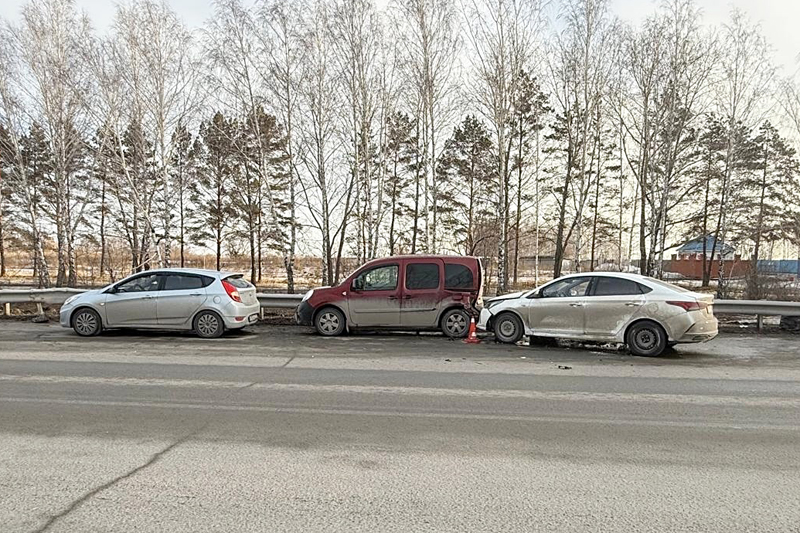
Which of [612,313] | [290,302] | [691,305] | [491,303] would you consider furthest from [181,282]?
[691,305]

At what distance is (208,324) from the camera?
40.5 ft

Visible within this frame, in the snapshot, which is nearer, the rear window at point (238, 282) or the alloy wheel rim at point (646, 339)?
the alloy wheel rim at point (646, 339)

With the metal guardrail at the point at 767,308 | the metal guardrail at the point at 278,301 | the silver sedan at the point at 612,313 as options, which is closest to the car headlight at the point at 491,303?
the silver sedan at the point at 612,313

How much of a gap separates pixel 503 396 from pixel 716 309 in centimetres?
920

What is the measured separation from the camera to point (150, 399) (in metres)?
6.69

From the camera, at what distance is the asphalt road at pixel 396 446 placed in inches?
143

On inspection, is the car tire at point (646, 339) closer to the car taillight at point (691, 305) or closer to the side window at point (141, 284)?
the car taillight at point (691, 305)

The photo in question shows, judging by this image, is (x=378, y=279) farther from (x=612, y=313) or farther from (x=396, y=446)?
(x=396, y=446)

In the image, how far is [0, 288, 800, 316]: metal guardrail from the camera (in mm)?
13359

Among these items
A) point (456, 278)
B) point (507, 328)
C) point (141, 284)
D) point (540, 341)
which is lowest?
point (540, 341)

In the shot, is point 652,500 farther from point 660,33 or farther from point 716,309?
point 660,33

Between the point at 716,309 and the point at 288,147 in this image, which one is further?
the point at 288,147

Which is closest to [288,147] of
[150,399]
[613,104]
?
[613,104]

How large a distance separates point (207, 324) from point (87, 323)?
2913 mm
